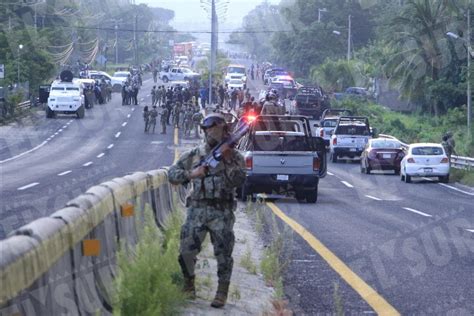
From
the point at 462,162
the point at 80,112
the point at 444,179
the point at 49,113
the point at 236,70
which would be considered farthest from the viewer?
the point at 236,70

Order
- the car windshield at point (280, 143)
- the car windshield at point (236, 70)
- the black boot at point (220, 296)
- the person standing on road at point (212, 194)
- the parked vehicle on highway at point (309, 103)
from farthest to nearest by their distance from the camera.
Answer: the car windshield at point (236, 70)
the parked vehicle on highway at point (309, 103)
the car windshield at point (280, 143)
the black boot at point (220, 296)
the person standing on road at point (212, 194)

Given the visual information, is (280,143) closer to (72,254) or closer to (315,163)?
(315,163)

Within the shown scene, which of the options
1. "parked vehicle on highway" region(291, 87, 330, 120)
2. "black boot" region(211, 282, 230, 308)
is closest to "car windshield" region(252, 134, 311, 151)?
"black boot" region(211, 282, 230, 308)

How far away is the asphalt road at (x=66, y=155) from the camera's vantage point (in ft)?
79.1

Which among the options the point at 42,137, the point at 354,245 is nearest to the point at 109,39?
the point at 42,137

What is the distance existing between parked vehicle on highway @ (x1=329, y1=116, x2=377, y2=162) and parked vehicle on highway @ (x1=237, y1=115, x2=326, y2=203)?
23.1 meters

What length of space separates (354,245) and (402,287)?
3989mm

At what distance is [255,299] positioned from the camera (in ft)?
37.6

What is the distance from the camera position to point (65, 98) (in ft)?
209

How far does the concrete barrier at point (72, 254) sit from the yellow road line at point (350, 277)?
2.49 meters

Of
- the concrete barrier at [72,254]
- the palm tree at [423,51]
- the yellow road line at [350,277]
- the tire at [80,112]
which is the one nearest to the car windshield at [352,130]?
the palm tree at [423,51]

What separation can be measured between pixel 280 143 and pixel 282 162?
660 mm

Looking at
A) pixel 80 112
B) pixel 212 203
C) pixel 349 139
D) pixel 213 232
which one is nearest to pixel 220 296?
pixel 213 232

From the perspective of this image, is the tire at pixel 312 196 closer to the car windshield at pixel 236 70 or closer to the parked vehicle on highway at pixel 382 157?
the parked vehicle on highway at pixel 382 157
